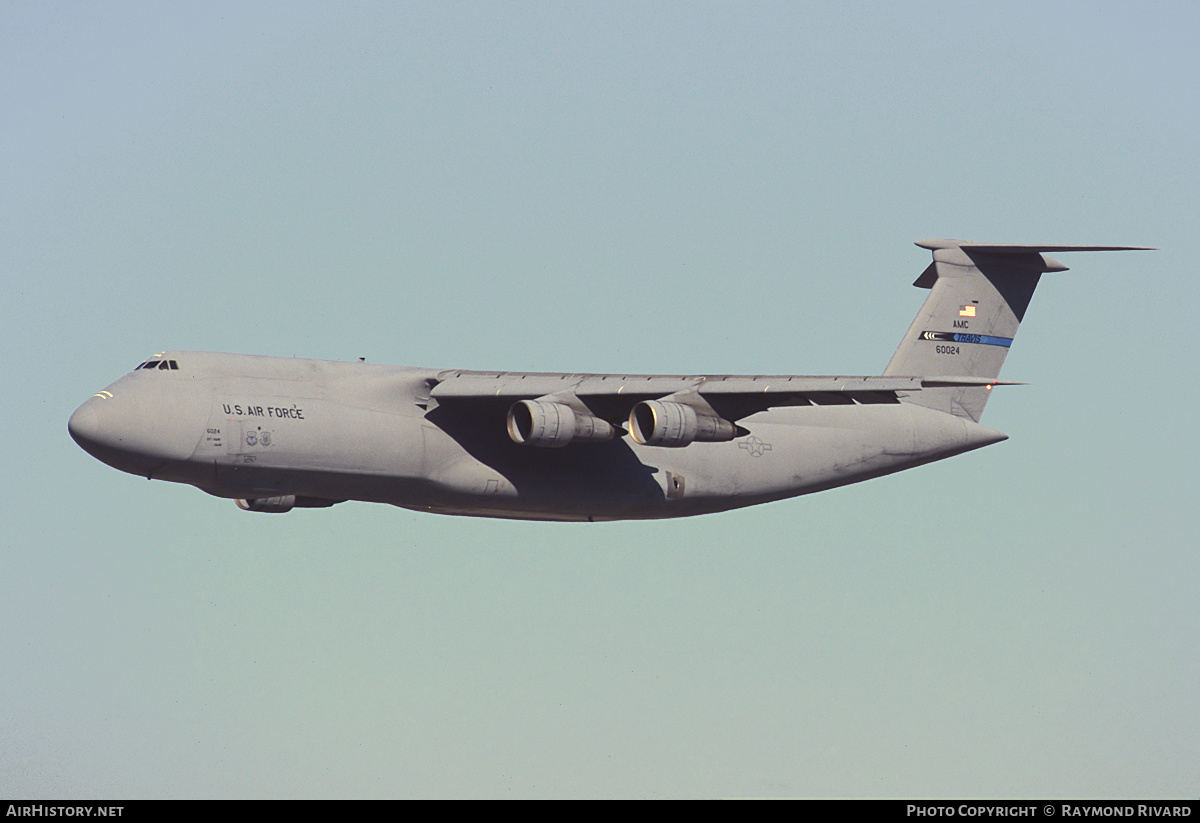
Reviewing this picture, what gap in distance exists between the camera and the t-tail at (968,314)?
86.5ft

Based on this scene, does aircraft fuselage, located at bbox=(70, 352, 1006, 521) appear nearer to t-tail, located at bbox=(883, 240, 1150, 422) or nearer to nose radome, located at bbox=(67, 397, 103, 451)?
nose radome, located at bbox=(67, 397, 103, 451)

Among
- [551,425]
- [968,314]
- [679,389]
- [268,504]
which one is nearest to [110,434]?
[268,504]

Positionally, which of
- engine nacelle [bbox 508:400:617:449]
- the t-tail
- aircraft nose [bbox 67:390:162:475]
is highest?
the t-tail

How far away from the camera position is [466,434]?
22094mm

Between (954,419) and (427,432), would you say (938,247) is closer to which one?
(954,419)

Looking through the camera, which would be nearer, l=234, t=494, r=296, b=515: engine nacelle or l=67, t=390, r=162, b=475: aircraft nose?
l=67, t=390, r=162, b=475: aircraft nose

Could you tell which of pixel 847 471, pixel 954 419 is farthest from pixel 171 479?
pixel 954 419

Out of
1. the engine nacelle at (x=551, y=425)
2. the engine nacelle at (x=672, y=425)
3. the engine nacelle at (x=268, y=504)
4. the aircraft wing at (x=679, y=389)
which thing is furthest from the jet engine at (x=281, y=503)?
the engine nacelle at (x=672, y=425)

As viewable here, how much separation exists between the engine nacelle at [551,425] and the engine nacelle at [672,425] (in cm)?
43

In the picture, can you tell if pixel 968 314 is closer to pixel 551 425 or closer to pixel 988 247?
pixel 988 247

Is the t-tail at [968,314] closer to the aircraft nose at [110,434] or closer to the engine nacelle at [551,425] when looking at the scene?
the engine nacelle at [551,425]

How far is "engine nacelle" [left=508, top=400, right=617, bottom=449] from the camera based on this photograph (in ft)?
69.4

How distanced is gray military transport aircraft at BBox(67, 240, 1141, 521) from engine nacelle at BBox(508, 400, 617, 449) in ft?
0.07

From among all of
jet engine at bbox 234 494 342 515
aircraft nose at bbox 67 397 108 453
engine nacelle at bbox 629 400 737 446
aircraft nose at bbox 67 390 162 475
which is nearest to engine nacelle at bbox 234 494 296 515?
jet engine at bbox 234 494 342 515
